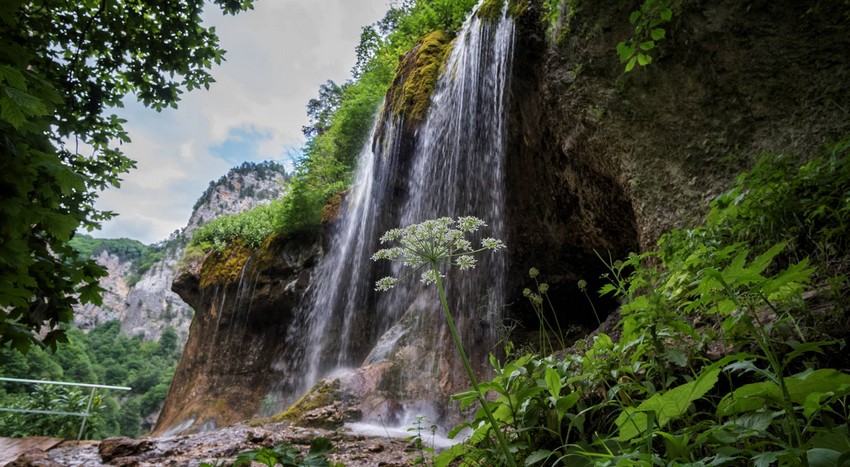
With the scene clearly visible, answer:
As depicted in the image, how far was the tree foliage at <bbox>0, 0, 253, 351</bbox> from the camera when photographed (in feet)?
6.48

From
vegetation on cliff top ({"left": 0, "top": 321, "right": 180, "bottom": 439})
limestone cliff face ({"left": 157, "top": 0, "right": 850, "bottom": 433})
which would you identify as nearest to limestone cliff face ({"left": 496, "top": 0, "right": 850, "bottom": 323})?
limestone cliff face ({"left": 157, "top": 0, "right": 850, "bottom": 433})

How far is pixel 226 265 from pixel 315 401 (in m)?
9.07

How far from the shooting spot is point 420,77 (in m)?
8.34

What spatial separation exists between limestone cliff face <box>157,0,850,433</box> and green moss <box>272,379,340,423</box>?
1.66 feet

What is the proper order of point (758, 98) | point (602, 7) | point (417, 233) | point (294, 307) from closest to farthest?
point (417, 233) → point (758, 98) → point (602, 7) → point (294, 307)

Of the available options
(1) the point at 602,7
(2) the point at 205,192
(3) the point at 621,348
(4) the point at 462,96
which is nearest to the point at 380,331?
(4) the point at 462,96

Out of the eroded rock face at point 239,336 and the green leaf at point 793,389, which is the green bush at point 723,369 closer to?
the green leaf at point 793,389

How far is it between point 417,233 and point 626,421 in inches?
47.9

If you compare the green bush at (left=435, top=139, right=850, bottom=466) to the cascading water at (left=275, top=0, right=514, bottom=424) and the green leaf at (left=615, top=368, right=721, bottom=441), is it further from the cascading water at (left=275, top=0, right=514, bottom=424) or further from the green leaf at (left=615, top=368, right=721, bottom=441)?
the cascading water at (left=275, top=0, right=514, bottom=424)

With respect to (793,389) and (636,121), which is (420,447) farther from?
(636,121)

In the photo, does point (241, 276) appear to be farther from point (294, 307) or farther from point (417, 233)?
point (417, 233)

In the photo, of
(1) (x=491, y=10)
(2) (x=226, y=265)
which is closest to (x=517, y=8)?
(1) (x=491, y=10)

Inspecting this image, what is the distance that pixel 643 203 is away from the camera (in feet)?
13.3


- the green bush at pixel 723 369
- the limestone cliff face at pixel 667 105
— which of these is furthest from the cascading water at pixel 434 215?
the green bush at pixel 723 369
